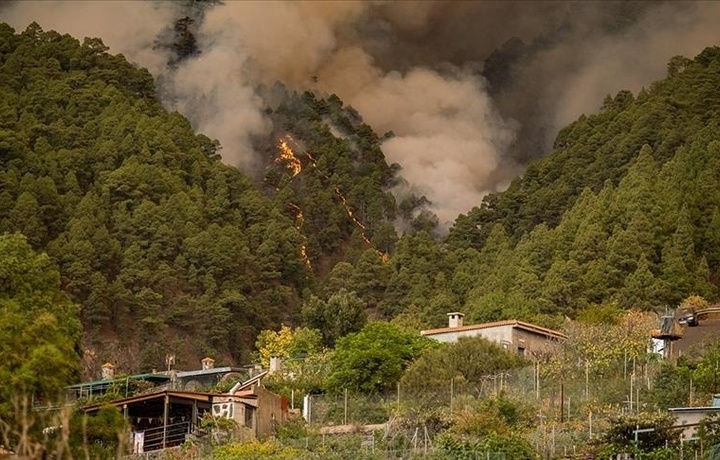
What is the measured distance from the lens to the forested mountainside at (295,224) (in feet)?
242

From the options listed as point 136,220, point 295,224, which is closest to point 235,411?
point 136,220

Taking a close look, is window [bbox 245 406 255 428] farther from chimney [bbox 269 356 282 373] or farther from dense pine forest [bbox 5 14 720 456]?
chimney [bbox 269 356 282 373]

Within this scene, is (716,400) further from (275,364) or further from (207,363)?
(207,363)

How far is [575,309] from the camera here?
2817 inches

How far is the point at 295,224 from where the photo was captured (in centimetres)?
9844

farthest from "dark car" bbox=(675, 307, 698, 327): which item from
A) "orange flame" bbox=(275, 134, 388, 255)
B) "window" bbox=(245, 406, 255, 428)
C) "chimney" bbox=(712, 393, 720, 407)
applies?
"orange flame" bbox=(275, 134, 388, 255)

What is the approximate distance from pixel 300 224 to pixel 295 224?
45 centimetres

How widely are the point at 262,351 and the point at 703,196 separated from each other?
1835 cm

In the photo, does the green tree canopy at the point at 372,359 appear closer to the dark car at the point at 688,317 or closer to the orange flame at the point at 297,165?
→ the dark car at the point at 688,317

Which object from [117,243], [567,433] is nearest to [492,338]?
[567,433]

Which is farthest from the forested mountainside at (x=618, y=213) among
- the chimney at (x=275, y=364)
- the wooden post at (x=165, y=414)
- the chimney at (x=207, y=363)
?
the wooden post at (x=165, y=414)

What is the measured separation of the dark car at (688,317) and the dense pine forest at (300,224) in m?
5.34

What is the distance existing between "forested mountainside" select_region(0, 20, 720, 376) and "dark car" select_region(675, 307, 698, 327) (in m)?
7.11

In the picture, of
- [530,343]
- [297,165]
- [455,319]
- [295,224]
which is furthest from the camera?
[297,165]
